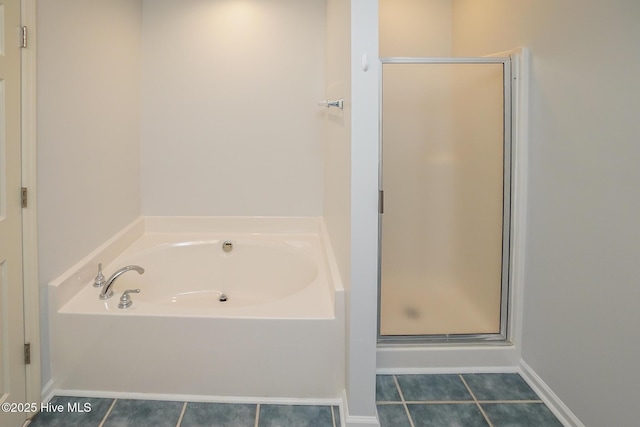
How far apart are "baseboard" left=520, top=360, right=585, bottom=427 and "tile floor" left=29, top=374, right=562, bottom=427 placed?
26mm

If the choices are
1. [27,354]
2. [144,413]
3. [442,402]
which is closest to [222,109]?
[27,354]

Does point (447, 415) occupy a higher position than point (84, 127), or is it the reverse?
point (84, 127)

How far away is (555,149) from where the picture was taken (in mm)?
1757

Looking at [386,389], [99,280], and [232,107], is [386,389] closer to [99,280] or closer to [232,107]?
[99,280]

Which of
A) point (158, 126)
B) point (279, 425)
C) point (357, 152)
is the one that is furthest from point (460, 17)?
point (279, 425)

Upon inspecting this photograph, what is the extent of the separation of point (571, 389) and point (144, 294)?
2.38 metres

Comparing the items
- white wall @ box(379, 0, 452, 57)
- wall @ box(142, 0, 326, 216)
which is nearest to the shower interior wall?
wall @ box(142, 0, 326, 216)

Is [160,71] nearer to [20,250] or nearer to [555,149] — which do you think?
[20,250]

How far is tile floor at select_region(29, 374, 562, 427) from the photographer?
5.54 ft

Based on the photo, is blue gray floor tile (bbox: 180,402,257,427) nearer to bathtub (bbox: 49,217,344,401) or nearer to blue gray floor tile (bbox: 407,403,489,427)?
bathtub (bbox: 49,217,344,401)

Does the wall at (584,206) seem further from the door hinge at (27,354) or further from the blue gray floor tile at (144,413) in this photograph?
the door hinge at (27,354)

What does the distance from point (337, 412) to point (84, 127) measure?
6.38ft

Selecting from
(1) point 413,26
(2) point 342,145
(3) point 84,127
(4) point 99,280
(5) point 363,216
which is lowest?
(4) point 99,280

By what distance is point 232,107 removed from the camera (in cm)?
294
